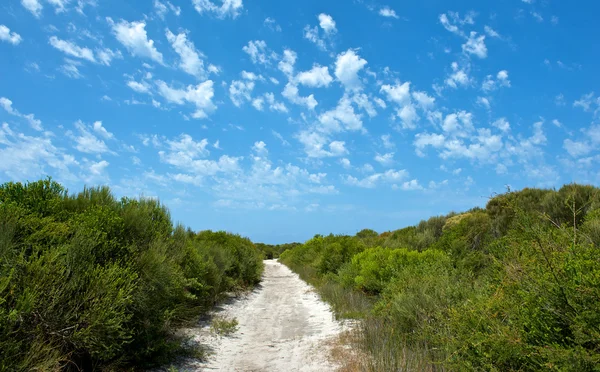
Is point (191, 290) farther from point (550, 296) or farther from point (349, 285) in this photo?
point (550, 296)

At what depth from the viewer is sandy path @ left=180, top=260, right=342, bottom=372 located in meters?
7.75

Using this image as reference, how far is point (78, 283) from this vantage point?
218 inches

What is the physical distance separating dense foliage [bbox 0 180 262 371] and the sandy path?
53.6 inches

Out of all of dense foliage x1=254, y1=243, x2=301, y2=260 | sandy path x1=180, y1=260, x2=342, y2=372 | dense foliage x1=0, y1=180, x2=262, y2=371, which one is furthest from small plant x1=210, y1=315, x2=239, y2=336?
dense foliage x1=254, y1=243, x2=301, y2=260

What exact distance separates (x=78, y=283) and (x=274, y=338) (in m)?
5.93

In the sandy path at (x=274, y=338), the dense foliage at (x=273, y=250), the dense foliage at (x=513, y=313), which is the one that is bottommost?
the sandy path at (x=274, y=338)

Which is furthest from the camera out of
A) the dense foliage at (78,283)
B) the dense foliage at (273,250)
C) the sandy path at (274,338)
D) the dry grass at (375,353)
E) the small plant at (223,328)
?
the dense foliage at (273,250)

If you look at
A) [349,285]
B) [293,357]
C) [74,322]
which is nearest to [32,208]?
[74,322]

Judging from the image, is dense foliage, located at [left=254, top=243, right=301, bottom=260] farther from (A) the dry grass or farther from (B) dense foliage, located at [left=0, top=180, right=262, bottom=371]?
(B) dense foliage, located at [left=0, top=180, right=262, bottom=371]

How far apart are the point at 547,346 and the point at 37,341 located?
5.75 metres

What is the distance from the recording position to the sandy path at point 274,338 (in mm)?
7746

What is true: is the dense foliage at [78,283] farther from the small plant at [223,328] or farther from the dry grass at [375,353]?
the dry grass at [375,353]

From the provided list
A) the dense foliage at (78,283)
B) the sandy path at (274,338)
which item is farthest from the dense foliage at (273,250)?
the dense foliage at (78,283)

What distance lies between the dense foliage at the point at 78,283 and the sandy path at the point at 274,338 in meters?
1.36
